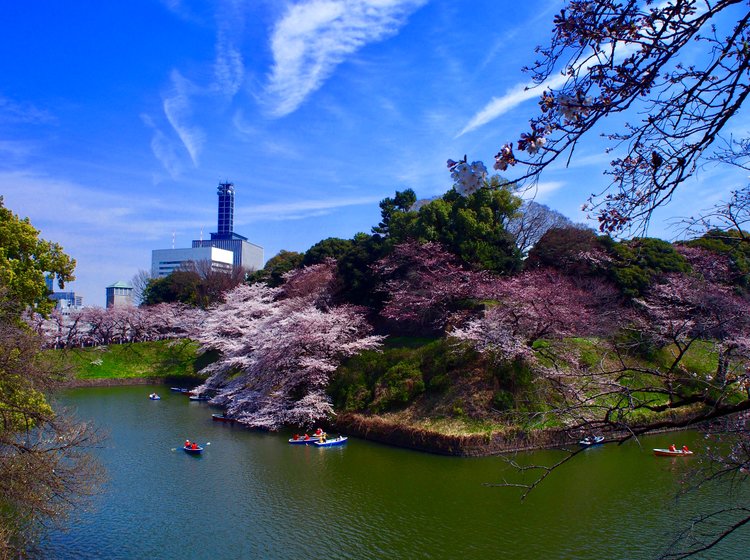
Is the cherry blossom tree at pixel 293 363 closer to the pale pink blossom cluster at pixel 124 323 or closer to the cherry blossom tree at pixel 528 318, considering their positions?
the cherry blossom tree at pixel 528 318

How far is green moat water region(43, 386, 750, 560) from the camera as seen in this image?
8.80 metres

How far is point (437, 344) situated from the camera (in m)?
18.4

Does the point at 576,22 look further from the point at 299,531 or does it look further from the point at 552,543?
the point at 299,531

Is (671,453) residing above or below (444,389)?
below

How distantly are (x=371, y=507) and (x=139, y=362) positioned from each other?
26.6 metres

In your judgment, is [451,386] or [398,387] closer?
[451,386]

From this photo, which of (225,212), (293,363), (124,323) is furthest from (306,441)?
(225,212)

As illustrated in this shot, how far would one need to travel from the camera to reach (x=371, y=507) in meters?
10.7

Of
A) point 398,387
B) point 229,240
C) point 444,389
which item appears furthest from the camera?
point 229,240

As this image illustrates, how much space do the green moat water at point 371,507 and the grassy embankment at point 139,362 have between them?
53.3ft

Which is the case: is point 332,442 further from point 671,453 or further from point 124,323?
point 124,323

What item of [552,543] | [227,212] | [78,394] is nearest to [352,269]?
[78,394]

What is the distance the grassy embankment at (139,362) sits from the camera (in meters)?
30.3

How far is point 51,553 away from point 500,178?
1899cm
